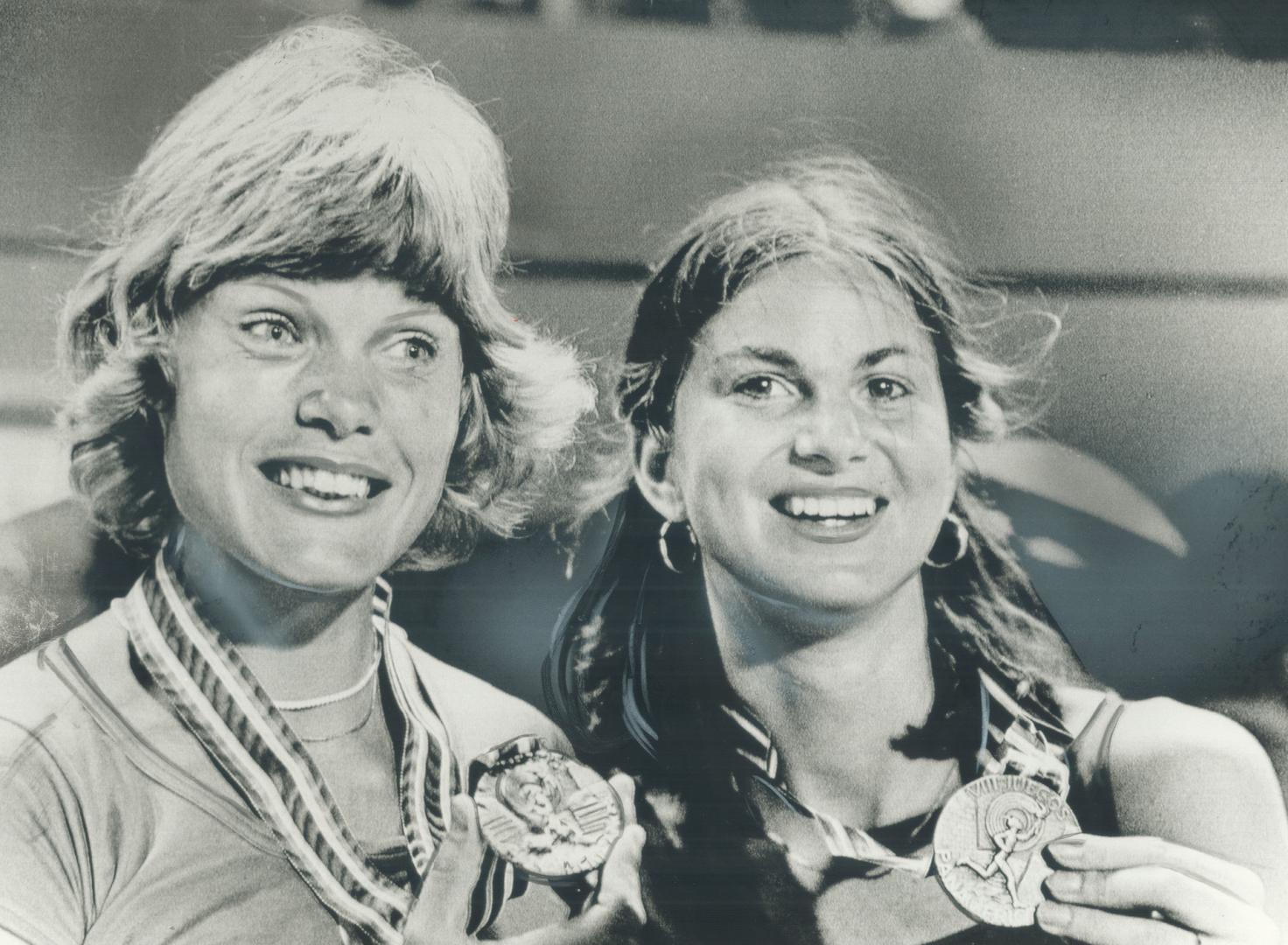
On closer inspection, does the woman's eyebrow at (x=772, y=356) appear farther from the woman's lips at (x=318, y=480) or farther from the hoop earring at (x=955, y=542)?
the woman's lips at (x=318, y=480)

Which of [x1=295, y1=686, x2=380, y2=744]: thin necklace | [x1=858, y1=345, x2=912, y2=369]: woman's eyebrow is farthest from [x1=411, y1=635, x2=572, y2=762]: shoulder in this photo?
[x1=858, y1=345, x2=912, y2=369]: woman's eyebrow

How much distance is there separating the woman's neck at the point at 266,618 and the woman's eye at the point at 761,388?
38.0 inches

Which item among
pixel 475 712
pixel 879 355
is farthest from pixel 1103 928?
pixel 475 712

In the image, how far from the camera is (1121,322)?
8.39 ft

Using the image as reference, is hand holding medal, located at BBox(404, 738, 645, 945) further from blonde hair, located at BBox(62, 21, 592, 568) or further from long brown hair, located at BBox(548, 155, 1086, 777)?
blonde hair, located at BBox(62, 21, 592, 568)

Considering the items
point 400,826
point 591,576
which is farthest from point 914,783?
point 400,826

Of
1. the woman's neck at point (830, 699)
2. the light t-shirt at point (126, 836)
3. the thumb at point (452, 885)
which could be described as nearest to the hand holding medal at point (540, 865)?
the thumb at point (452, 885)

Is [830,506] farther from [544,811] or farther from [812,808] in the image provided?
[544,811]

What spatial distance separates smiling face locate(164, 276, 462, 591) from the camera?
227cm

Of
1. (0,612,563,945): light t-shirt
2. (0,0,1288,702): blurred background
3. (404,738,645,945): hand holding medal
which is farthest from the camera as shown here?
(0,0,1288,702): blurred background

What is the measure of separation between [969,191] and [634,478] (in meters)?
0.97

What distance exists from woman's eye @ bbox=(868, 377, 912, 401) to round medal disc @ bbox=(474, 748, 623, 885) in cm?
99

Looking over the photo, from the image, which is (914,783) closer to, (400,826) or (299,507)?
(400,826)

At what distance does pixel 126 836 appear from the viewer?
221 centimetres
